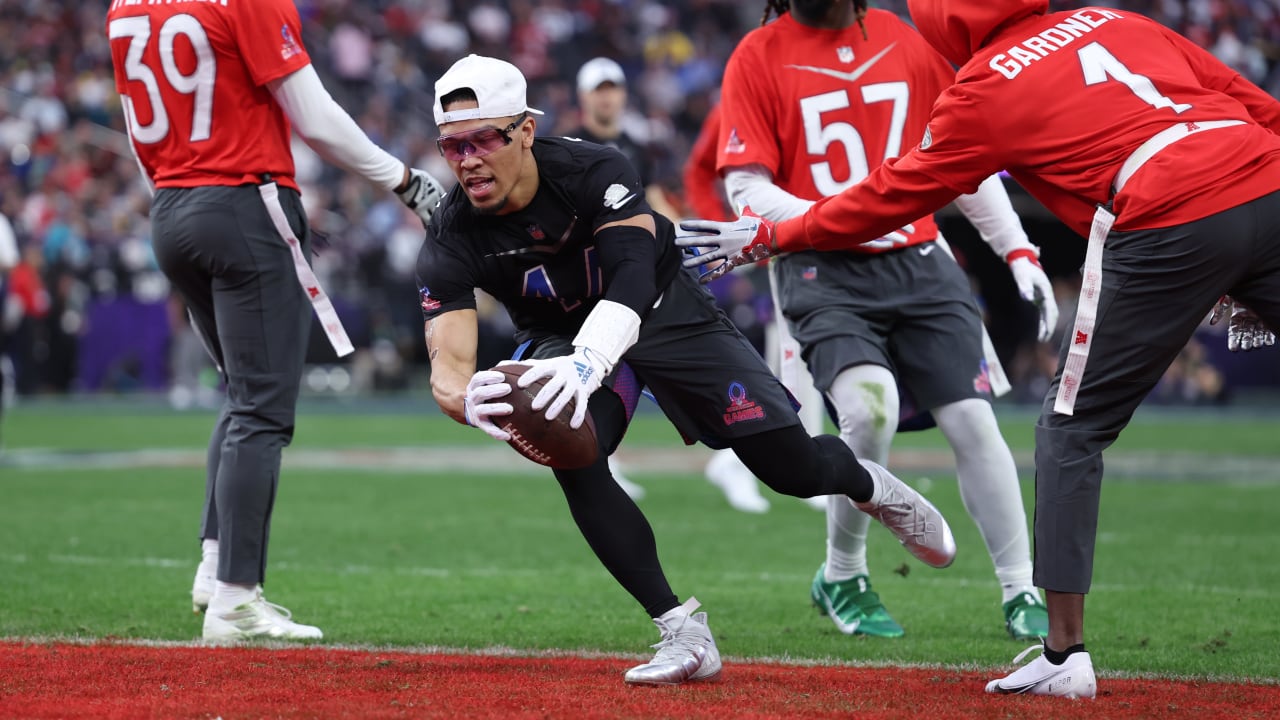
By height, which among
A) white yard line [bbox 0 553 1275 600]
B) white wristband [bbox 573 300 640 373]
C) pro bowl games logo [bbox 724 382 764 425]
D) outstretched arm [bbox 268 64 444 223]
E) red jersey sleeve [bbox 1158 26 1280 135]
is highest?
red jersey sleeve [bbox 1158 26 1280 135]

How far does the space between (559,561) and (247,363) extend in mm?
2548

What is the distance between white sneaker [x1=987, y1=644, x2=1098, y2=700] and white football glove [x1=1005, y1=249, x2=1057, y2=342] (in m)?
1.83

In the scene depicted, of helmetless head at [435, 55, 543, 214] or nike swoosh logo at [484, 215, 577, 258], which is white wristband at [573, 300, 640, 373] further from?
helmetless head at [435, 55, 543, 214]

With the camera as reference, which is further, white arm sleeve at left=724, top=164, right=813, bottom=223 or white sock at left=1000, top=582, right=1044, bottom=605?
white arm sleeve at left=724, top=164, right=813, bottom=223

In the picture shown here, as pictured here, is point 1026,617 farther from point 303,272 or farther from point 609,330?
point 303,272

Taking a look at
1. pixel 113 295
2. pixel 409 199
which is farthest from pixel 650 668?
pixel 113 295

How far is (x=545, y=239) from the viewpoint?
180 inches

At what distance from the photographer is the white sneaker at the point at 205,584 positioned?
5.80m

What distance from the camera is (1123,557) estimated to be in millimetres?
7602

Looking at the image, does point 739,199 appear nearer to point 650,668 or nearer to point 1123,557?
point 650,668

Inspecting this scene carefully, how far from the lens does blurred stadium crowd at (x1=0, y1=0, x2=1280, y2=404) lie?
69.8ft

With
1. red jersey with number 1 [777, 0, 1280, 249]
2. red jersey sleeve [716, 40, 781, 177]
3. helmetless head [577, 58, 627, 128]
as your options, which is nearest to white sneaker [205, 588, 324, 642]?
red jersey sleeve [716, 40, 781, 177]

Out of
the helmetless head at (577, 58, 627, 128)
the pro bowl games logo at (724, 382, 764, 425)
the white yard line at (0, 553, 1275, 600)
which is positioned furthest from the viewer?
the helmetless head at (577, 58, 627, 128)

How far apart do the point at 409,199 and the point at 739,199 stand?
124 centimetres
